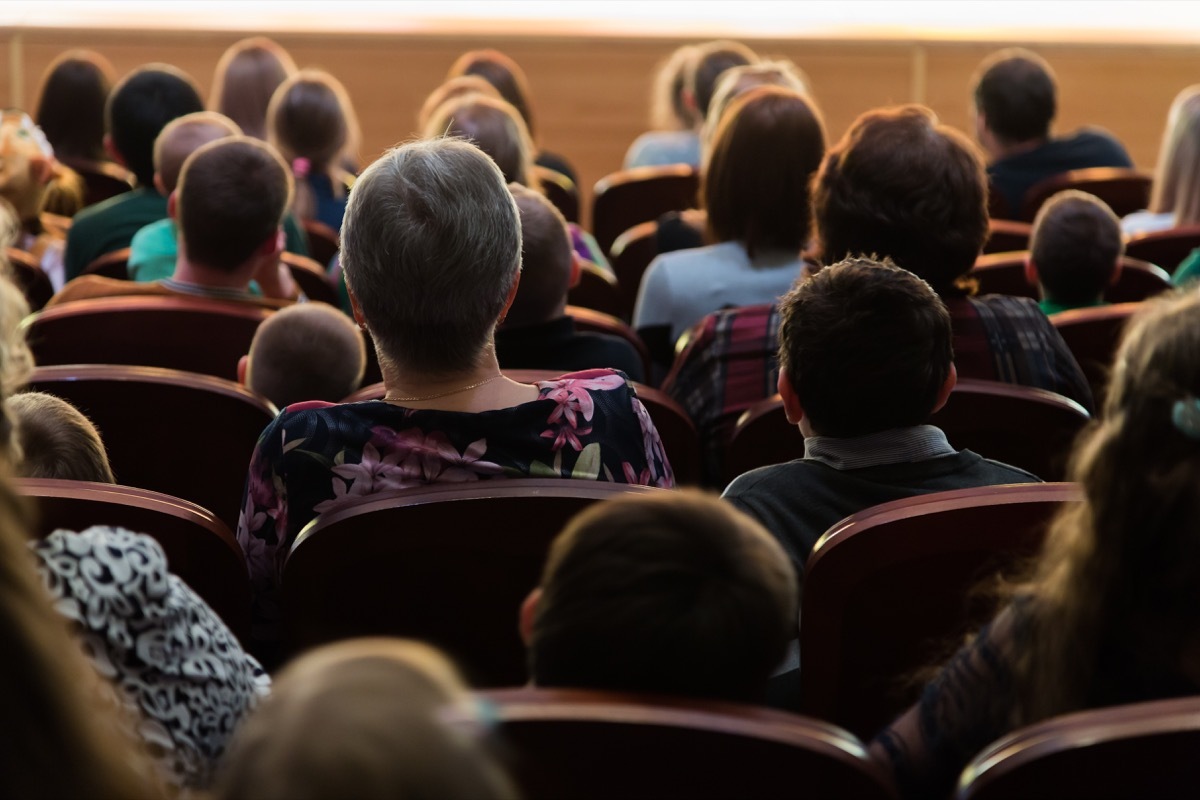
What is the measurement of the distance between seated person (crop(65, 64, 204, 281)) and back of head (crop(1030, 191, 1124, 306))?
7.06 feet

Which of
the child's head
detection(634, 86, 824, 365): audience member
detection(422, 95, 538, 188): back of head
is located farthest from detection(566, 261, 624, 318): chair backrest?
the child's head

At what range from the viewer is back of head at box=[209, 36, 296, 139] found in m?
5.12

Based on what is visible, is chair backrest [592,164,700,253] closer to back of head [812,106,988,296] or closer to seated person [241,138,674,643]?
back of head [812,106,988,296]

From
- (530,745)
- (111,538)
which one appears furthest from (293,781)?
(111,538)

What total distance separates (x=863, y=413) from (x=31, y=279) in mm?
2276

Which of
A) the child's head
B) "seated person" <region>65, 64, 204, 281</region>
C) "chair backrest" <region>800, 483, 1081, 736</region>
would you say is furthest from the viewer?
"seated person" <region>65, 64, 204, 281</region>

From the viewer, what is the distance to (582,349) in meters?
2.75

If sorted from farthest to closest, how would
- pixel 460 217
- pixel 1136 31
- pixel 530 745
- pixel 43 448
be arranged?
pixel 1136 31
pixel 460 217
pixel 43 448
pixel 530 745

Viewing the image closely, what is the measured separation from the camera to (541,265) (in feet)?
8.91

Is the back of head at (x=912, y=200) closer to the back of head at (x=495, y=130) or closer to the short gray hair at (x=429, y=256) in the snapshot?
the short gray hair at (x=429, y=256)

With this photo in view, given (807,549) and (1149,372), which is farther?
(807,549)

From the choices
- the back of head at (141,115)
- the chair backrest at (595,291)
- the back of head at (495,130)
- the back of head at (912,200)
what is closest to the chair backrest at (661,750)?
the back of head at (912,200)

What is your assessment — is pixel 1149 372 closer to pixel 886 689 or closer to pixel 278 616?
pixel 886 689

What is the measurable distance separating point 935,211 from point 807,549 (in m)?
0.93
